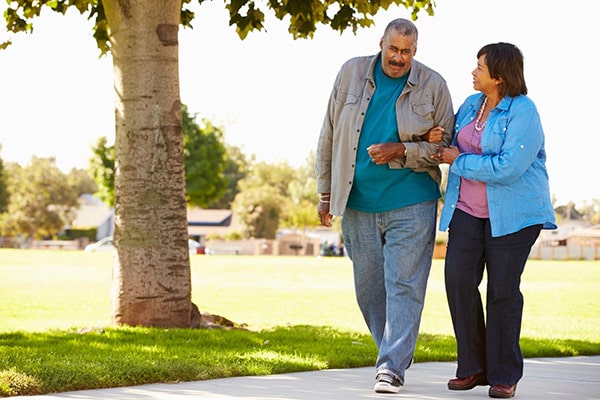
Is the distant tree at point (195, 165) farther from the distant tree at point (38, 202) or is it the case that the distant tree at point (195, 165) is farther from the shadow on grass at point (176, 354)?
the shadow on grass at point (176, 354)

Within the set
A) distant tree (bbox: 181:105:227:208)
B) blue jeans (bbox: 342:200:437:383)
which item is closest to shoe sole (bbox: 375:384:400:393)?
blue jeans (bbox: 342:200:437:383)

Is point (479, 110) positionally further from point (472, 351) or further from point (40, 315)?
point (40, 315)

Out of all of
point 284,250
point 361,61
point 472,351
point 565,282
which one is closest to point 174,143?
point 361,61

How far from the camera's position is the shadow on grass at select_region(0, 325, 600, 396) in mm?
6641

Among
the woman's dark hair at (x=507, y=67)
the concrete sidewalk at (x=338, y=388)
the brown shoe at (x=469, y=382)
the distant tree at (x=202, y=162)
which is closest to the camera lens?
the concrete sidewalk at (x=338, y=388)

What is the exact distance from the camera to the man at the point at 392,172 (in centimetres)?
653

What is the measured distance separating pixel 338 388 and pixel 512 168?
158 centimetres

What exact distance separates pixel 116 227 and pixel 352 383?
493cm

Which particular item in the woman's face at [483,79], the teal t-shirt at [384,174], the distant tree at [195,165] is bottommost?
the teal t-shirt at [384,174]

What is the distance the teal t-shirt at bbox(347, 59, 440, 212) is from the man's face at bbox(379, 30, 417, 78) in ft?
0.36

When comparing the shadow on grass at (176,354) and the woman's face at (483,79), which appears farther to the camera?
the shadow on grass at (176,354)

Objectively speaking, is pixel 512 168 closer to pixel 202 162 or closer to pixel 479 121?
pixel 479 121

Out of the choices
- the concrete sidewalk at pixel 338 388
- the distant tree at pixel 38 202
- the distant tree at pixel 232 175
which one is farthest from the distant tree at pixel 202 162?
the concrete sidewalk at pixel 338 388

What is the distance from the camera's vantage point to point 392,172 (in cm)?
663
